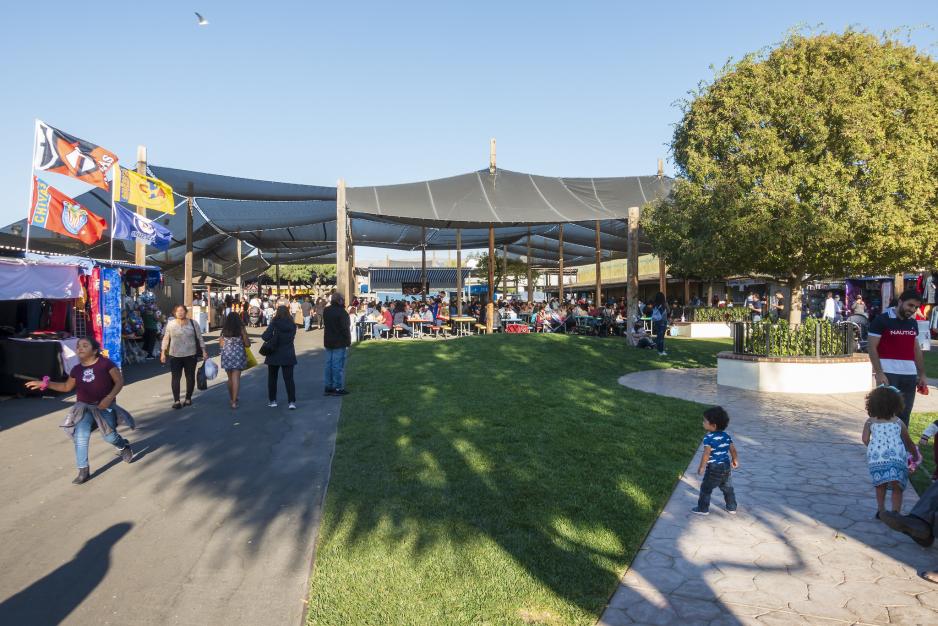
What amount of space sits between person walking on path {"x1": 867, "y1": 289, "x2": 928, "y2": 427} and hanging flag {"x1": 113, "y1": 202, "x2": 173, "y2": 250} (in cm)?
1321

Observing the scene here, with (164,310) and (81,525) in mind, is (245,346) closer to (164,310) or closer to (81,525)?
(81,525)

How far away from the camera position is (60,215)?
12.1 m

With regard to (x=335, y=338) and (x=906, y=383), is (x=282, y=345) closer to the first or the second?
(x=335, y=338)

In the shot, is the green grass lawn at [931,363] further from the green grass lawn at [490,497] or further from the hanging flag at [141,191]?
the hanging flag at [141,191]

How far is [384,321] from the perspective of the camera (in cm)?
1941

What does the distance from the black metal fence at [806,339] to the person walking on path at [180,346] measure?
8628 mm

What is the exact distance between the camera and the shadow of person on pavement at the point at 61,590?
345cm

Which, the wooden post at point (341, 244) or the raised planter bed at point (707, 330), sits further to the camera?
the raised planter bed at point (707, 330)

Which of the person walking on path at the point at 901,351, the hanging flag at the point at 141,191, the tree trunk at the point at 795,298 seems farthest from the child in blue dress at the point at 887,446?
the hanging flag at the point at 141,191

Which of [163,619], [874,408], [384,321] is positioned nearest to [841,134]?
[874,408]

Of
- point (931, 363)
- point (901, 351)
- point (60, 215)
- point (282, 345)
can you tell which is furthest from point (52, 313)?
point (931, 363)

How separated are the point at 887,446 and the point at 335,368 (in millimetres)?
7289

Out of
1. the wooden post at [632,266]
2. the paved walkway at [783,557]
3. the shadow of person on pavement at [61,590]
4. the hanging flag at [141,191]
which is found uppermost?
the hanging flag at [141,191]

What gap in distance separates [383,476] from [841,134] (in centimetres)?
890
